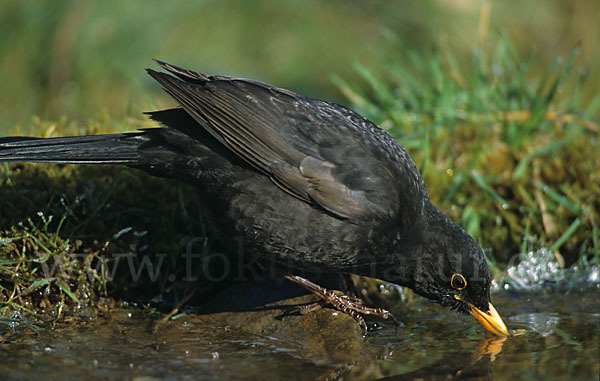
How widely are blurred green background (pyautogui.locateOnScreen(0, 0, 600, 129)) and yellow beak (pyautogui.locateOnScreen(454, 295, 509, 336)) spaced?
3.02m

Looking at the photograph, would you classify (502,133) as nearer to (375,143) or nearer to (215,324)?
(375,143)

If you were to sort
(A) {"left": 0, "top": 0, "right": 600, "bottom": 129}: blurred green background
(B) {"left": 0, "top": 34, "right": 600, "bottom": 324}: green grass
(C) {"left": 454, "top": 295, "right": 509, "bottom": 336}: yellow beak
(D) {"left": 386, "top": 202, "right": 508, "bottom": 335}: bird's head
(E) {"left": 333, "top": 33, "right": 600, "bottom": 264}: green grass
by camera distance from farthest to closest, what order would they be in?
(A) {"left": 0, "top": 0, "right": 600, "bottom": 129}: blurred green background
(E) {"left": 333, "top": 33, "right": 600, "bottom": 264}: green grass
(B) {"left": 0, "top": 34, "right": 600, "bottom": 324}: green grass
(D) {"left": 386, "top": 202, "right": 508, "bottom": 335}: bird's head
(C) {"left": 454, "top": 295, "right": 509, "bottom": 336}: yellow beak

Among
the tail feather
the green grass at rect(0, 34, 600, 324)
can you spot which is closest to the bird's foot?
the green grass at rect(0, 34, 600, 324)

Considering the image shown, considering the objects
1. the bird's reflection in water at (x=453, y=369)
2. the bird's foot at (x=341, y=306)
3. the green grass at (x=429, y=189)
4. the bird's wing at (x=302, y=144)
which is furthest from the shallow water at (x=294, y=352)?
the bird's wing at (x=302, y=144)

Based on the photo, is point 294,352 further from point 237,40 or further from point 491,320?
point 237,40

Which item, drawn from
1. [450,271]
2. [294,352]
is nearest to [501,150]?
[450,271]

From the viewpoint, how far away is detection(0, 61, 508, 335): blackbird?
161 inches

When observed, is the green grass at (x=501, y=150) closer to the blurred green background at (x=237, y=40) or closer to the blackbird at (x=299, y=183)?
the blurred green background at (x=237, y=40)

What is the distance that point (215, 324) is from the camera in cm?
412

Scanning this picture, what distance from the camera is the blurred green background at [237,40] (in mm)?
7754

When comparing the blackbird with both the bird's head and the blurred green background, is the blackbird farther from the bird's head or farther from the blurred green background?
the blurred green background

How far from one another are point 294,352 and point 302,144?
4.01 feet

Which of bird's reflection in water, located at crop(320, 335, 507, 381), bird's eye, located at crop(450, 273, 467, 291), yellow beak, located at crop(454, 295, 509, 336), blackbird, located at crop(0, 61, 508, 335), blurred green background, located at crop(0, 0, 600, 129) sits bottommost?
bird's reflection in water, located at crop(320, 335, 507, 381)

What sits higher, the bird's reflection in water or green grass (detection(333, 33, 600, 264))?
green grass (detection(333, 33, 600, 264))
